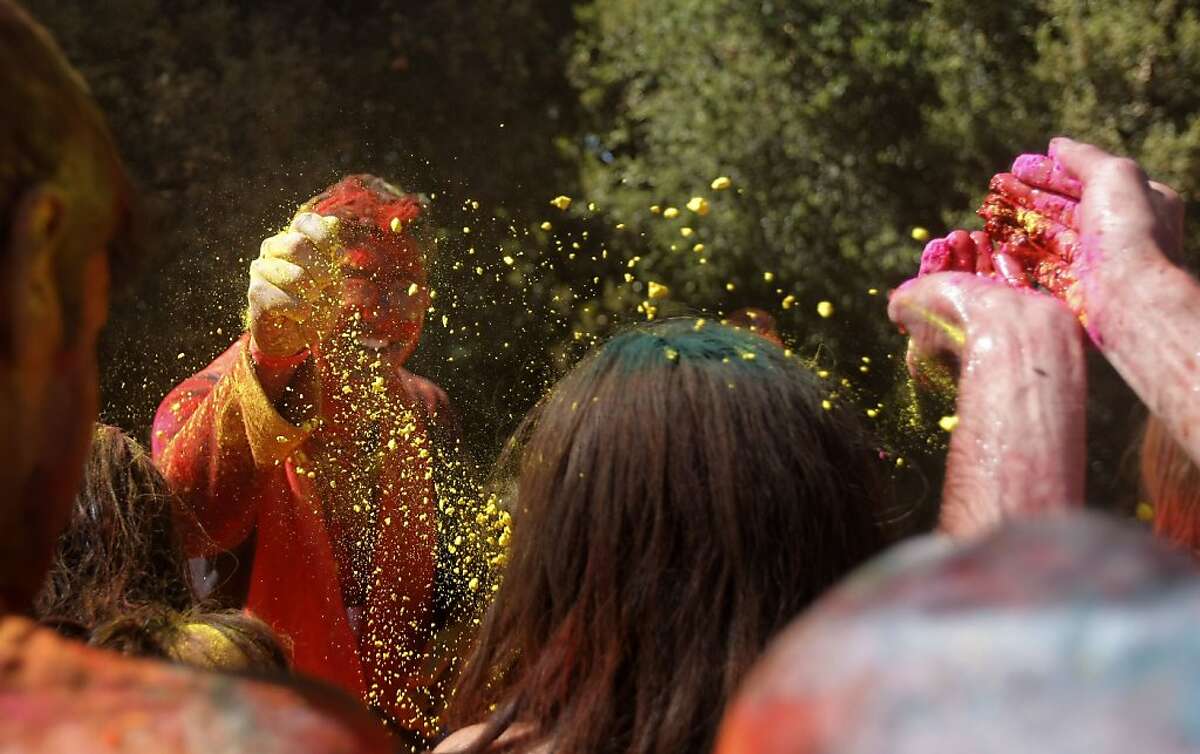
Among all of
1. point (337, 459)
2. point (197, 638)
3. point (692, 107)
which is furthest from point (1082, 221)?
point (692, 107)

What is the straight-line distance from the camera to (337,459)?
95.7 inches

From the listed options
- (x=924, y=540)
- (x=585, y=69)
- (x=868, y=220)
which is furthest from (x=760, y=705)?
(x=585, y=69)

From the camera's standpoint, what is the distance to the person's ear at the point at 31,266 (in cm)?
69

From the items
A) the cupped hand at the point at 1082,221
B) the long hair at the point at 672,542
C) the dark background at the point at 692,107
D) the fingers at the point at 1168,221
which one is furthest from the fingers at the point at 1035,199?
the dark background at the point at 692,107

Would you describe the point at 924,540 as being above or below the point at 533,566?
above

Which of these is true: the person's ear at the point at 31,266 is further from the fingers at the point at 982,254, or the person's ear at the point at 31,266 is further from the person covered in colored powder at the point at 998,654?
the fingers at the point at 982,254

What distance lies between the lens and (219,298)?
109 inches

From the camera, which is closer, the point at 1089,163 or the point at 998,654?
the point at 998,654

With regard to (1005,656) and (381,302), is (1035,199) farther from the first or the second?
(1005,656)

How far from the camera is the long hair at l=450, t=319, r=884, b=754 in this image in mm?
1279

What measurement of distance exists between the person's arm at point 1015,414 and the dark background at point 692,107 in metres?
3.32

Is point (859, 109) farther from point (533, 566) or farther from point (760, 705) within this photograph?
point (760, 705)

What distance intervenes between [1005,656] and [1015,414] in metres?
0.85

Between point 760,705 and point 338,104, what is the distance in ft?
21.2
